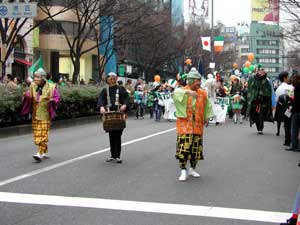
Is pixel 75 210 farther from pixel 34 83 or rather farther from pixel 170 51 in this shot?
pixel 170 51

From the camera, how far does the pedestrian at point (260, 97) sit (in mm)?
15234

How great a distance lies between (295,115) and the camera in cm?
1159

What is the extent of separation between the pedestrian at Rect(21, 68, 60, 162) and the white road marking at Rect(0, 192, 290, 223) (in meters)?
2.97

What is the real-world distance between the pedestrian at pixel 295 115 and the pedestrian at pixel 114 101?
12.1 feet

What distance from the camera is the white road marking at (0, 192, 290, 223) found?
6.07 meters

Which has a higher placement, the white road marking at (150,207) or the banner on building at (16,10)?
the banner on building at (16,10)

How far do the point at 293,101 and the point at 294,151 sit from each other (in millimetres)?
1307

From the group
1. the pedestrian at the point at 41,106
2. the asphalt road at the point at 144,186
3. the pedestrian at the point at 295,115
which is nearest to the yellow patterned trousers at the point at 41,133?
the pedestrian at the point at 41,106

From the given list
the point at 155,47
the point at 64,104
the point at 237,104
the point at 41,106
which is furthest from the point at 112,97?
the point at 155,47

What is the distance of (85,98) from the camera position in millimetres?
20484

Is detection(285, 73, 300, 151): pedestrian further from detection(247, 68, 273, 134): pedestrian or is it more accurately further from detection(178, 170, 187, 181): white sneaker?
detection(178, 170, 187, 181): white sneaker

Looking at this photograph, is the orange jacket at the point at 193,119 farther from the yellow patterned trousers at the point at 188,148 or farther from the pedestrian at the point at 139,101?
the pedestrian at the point at 139,101

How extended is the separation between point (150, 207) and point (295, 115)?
20.4 feet

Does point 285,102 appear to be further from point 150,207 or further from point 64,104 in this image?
point 64,104
